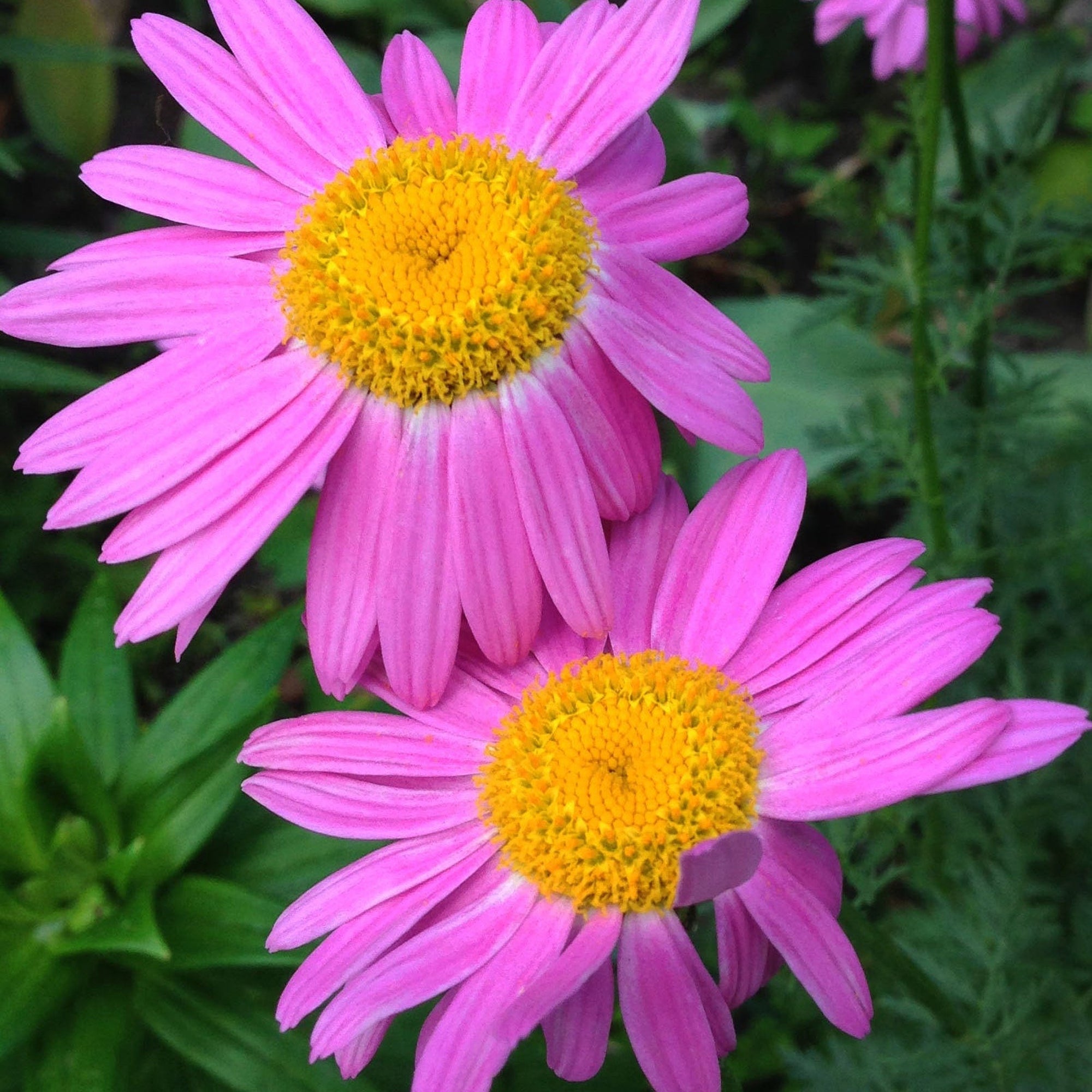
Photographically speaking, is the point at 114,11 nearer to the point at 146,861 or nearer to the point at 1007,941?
the point at 146,861

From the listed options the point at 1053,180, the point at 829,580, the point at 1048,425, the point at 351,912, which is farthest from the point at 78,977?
the point at 1053,180

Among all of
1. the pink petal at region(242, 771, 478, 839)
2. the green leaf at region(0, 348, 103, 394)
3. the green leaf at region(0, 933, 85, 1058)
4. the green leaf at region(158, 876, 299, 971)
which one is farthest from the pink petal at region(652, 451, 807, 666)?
the green leaf at region(0, 348, 103, 394)

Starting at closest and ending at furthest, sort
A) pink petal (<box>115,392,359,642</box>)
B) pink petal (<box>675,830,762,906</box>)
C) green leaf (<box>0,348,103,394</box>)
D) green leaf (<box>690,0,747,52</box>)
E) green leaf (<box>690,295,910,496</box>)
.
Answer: pink petal (<box>675,830,762,906</box>) < pink petal (<box>115,392,359,642</box>) < green leaf (<box>0,348,103,394</box>) < green leaf (<box>690,295,910,496</box>) < green leaf (<box>690,0,747,52</box>)

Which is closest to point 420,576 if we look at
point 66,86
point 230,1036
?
point 230,1036

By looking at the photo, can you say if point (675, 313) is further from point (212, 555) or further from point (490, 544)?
point (212, 555)

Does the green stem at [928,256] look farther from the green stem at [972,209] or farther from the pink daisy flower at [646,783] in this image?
the pink daisy flower at [646,783]

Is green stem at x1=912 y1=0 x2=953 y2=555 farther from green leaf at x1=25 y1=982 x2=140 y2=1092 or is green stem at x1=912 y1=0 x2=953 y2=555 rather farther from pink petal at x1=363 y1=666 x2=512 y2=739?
green leaf at x1=25 y1=982 x2=140 y2=1092

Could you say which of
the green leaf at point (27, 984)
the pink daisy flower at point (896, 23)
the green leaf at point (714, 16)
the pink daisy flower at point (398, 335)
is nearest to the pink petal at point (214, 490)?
the pink daisy flower at point (398, 335)
